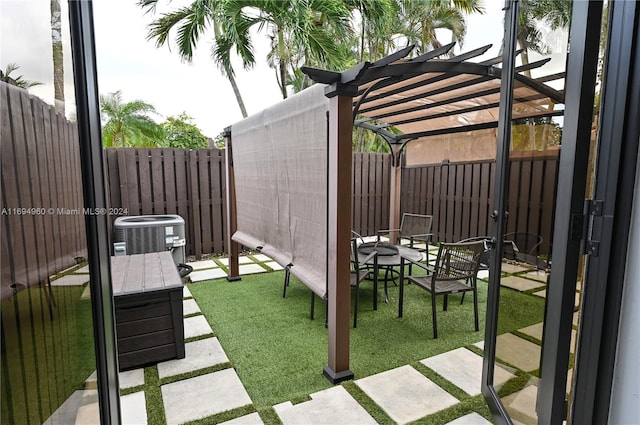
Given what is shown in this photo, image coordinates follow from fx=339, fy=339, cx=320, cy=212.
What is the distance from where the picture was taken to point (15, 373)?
0.68 metres

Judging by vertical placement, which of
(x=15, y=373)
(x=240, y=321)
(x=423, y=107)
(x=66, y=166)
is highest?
(x=423, y=107)

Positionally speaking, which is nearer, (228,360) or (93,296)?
(93,296)

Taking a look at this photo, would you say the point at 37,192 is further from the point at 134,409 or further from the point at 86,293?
the point at 134,409

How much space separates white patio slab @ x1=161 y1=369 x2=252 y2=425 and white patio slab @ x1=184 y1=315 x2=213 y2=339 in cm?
69

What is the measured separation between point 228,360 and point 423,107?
3.28 metres

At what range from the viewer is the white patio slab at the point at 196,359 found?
2400mm

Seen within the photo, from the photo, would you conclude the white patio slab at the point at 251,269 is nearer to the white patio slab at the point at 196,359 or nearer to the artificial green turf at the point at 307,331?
the artificial green turf at the point at 307,331

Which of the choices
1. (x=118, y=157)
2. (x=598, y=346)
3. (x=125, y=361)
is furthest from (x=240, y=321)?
(x=118, y=157)

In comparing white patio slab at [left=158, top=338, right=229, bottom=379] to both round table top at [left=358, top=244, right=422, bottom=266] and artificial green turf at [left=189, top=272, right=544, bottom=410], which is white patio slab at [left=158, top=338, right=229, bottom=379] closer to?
artificial green turf at [left=189, top=272, right=544, bottom=410]

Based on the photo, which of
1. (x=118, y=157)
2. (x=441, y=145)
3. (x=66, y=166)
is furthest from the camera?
(x=441, y=145)

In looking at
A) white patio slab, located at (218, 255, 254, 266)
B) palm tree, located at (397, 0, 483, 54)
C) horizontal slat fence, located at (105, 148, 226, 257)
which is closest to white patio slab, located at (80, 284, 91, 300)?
white patio slab, located at (218, 255, 254, 266)

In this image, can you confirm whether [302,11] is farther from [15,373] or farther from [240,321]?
[15,373]

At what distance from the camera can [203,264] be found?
5.34 metres

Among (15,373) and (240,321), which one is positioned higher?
(15,373)
